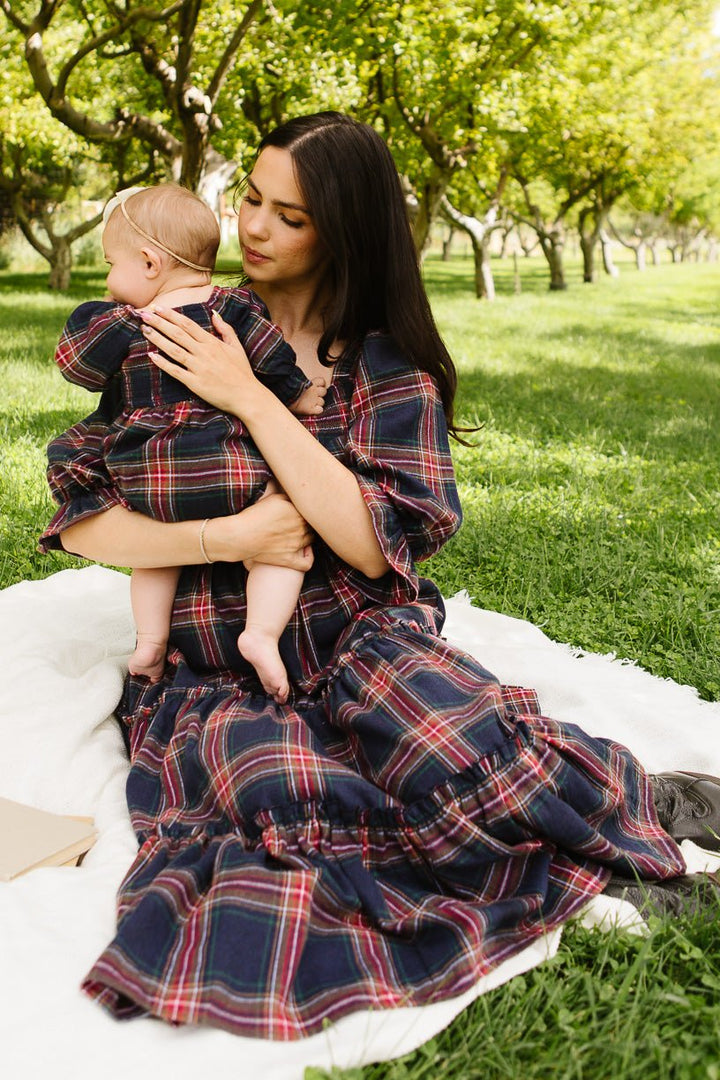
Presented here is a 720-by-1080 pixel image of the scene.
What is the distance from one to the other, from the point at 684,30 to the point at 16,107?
16050 mm

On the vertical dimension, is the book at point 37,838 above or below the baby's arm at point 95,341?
below

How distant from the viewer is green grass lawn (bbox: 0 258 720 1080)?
1.74 metres

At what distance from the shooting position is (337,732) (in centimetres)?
221

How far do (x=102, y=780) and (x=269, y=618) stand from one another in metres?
0.60

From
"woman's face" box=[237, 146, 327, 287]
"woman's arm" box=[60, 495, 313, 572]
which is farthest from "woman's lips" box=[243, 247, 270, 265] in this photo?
"woman's arm" box=[60, 495, 313, 572]

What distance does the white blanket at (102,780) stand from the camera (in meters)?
1.63

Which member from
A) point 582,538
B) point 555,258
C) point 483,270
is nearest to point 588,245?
point 555,258

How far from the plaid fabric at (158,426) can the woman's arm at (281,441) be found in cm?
5

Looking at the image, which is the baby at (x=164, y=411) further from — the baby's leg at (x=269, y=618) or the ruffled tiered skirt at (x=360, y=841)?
the ruffled tiered skirt at (x=360, y=841)

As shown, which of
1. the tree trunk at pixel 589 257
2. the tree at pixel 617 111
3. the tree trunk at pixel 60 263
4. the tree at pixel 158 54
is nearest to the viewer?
the tree at pixel 158 54

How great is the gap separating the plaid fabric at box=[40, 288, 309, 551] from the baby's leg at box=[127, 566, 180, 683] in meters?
0.17

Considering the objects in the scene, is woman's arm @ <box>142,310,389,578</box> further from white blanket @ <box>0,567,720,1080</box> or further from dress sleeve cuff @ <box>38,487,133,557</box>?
white blanket @ <box>0,567,720,1080</box>

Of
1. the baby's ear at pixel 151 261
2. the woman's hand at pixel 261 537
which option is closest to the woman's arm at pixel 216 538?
the woman's hand at pixel 261 537

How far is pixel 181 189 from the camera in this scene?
2.41 meters
